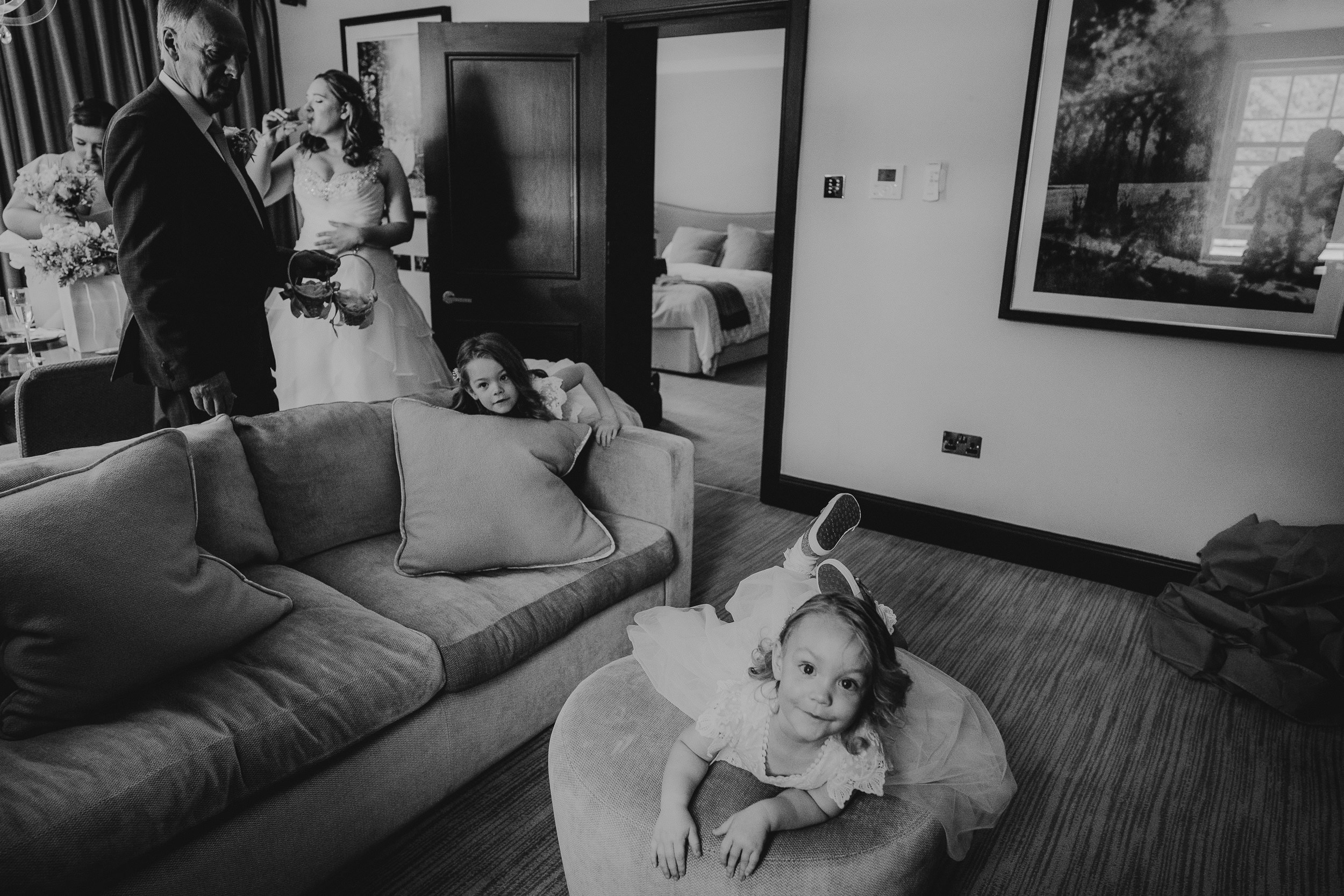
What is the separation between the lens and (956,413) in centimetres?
316

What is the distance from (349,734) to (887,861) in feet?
3.12

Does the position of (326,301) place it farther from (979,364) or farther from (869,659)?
(979,364)

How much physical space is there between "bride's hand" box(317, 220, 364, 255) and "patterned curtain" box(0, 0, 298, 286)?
2.10 meters

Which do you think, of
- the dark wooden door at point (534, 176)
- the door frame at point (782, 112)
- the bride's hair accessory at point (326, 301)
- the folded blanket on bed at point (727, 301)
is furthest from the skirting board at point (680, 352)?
the bride's hair accessory at point (326, 301)

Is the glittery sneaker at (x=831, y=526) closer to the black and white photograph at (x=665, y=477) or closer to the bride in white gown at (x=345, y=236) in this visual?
the black and white photograph at (x=665, y=477)

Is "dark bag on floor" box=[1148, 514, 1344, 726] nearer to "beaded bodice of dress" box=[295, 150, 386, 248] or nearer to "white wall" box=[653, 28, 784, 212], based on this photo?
"beaded bodice of dress" box=[295, 150, 386, 248]

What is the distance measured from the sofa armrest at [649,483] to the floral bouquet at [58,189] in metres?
1.82

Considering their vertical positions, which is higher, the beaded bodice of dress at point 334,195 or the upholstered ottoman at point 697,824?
the beaded bodice of dress at point 334,195

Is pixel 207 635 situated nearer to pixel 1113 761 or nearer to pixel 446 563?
pixel 446 563

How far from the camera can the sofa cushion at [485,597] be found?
1739 millimetres

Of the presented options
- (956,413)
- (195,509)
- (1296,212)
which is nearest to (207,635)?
(195,509)

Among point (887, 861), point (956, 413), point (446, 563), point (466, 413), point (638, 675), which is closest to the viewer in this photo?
point (887, 861)

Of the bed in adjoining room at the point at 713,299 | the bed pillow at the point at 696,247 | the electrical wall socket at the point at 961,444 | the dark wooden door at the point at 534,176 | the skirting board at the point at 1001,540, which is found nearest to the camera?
the skirting board at the point at 1001,540

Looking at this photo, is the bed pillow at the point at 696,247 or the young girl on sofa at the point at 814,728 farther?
the bed pillow at the point at 696,247
